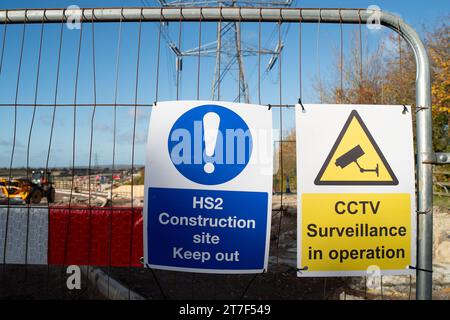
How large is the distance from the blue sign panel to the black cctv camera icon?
0.49 metres

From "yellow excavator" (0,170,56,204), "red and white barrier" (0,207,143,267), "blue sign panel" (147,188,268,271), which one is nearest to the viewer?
"blue sign panel" (147,188,268,271)

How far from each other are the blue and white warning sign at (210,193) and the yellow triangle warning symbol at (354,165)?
36cm

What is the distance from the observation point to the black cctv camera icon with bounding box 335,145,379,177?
5.70ft

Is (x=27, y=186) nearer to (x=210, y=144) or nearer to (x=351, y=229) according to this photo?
(x=210, y=144)

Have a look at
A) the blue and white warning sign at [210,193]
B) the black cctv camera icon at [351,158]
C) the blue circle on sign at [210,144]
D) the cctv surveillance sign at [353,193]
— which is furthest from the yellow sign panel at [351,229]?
the blue circle on sign at [210,144]

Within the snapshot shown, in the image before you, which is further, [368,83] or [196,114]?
[368,83]

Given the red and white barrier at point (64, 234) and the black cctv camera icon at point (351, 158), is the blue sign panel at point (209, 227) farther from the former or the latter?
the black cctv camera icon at point (351, 158)

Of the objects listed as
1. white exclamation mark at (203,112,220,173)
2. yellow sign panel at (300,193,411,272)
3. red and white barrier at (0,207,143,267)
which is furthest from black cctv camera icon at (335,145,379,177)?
red and white barrier at (0,207,143,267)

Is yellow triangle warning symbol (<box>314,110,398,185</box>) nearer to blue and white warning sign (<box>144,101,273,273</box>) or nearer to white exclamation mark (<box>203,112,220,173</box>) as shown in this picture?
blue and white warning sign (<box>144,101,273,273</box>)

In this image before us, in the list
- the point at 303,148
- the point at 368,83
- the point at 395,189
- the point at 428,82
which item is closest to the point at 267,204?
the point at 303,148

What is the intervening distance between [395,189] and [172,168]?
1.33 metres

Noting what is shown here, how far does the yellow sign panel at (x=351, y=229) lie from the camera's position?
1724 millimetres

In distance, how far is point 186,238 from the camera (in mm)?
1706
